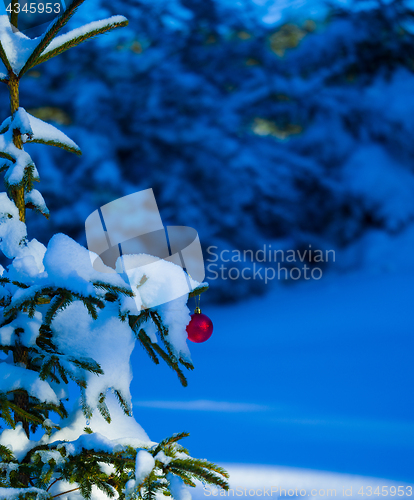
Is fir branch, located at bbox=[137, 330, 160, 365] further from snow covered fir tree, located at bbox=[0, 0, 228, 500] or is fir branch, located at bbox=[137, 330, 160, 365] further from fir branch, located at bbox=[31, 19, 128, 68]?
fir branch, located at bbox=[31, 19, 128, 68]

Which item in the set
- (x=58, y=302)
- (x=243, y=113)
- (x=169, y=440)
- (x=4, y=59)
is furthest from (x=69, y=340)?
(x=243, y=113)

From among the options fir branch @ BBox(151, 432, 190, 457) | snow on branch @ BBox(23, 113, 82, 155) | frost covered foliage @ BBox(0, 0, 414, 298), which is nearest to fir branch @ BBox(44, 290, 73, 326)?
fir branch @ BBox(151, 432, 190, 457)

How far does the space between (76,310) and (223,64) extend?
5834 mm

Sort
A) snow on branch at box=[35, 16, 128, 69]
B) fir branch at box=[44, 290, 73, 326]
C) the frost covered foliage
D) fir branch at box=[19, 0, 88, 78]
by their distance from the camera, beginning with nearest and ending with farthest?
fir branch at box=[44, 290, 73, 326], fir branch at box=[19, 0, 88, 78], snow on branch at box=[35, 16, 128, 69], the frost covered foliage

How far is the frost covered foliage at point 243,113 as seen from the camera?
579 cm

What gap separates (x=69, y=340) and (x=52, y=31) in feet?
3.07

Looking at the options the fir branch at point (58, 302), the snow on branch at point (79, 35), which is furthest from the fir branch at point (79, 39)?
the fir branch at point (58, 302)

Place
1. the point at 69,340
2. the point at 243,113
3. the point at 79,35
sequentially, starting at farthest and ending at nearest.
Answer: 1. the point at 243,113
2. the point at 79,35
3. the point at 69,340

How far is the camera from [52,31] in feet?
4.15

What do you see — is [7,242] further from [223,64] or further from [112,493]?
[223,64]

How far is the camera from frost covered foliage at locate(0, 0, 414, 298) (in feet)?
19.0

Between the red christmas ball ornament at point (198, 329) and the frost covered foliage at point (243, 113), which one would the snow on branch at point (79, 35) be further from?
the frost covered foliage at point (243, 113)

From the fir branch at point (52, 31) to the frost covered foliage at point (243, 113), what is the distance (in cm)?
405

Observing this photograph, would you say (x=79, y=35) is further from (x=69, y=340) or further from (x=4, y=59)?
(x=69, y=340)
